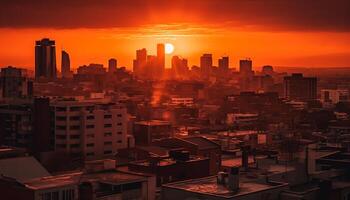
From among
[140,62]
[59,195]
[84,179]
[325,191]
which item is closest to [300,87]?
[140,62]

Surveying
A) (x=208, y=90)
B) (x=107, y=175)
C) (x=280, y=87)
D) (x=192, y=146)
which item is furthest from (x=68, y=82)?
(x=107, y=175)

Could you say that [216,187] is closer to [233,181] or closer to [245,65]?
[233,181]

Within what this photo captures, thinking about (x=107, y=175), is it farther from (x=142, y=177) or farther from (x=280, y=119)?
(x=280, y=119)

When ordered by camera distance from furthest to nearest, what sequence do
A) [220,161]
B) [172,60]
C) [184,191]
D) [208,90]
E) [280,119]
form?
[172,60] < [208,90] < [280,119] < [220,161] < [184,191]

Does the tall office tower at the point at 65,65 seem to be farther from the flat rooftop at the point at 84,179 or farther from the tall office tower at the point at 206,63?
the flat rooftop at the point at 84,179

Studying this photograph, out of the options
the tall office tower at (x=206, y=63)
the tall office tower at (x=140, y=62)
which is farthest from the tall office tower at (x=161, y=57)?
the tall office tower at (x=206, y=63)
